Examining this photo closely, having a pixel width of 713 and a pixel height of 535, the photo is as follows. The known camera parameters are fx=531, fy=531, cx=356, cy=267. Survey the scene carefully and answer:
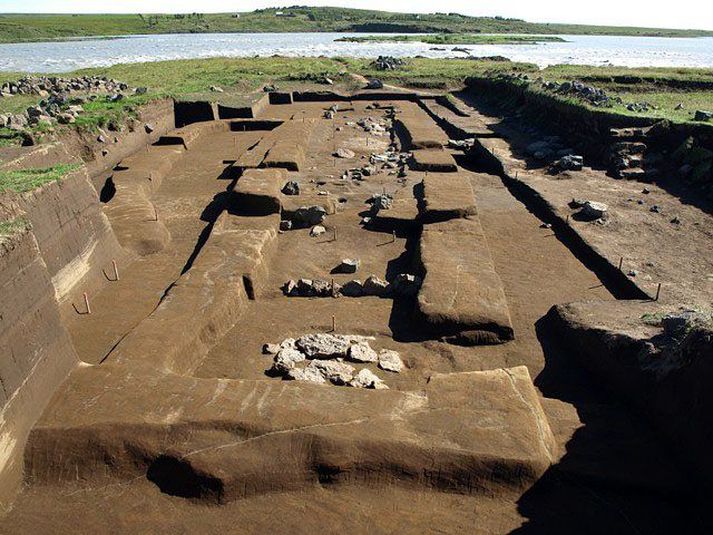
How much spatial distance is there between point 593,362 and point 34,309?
546cm

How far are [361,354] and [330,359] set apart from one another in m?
0.35

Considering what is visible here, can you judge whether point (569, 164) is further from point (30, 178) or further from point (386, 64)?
point (386, 64)

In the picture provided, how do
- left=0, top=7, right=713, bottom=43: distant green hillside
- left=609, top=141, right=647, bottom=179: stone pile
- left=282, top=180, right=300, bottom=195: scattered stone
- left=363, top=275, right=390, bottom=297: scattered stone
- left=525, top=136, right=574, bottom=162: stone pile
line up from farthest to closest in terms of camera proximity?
left=0, top=7, right=713, bottom=43: distant green hillside < left=525, top=136, right=574, bottom=162: stone pile < left=609, top=141, right=647, bottom=179: stone pile < left=282, top=180, right=300, bottom=195: scattered stone < left=363, top=275, right=390, bottom=297: scattered stone

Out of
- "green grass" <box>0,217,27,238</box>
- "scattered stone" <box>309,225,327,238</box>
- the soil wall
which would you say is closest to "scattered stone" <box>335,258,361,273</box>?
"scattered stone" <box>309,225,327,238</box>

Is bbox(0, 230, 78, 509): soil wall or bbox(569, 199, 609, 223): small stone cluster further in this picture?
bbox(569, 199, 609, 223): small stone cluster

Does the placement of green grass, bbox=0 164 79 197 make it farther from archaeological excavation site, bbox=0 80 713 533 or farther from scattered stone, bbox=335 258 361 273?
scattered stone, bbox=335 258 361 273

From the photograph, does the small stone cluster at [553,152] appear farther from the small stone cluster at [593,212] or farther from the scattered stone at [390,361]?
the scattered stone at [390,361]

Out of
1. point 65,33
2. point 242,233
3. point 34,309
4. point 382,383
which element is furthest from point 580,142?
point 65,33

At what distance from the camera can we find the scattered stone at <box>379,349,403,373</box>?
18.6 ft

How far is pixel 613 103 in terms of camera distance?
15430 millimetres

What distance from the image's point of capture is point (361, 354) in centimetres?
577

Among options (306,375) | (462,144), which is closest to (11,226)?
(306,375)

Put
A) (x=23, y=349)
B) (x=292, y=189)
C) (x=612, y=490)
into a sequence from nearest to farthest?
1. (x=612, y=490)
2. (x=23, y=349)
3. (x=292, y=189)

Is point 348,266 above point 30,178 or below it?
below
